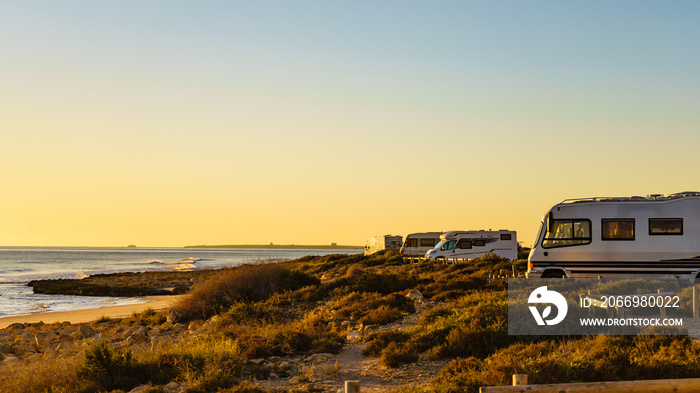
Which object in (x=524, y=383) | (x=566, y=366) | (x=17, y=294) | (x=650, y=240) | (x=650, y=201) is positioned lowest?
(x=17, y=294)

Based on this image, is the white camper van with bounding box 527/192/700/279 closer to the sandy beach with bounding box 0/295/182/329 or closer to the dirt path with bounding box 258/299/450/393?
the dirt path with bounding box 258/299/450/393

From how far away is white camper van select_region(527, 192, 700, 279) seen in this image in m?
17.6

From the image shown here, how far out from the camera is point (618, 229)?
1820 centimetres

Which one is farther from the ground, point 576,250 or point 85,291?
point 576,250

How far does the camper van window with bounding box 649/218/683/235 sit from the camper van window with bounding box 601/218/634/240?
0.58 meters

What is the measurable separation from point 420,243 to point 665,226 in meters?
30.0

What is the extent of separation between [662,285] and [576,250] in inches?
102

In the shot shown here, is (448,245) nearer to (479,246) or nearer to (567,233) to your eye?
(479,246)

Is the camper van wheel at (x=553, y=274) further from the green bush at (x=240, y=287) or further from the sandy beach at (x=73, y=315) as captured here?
the sandy beach at (x=73, y=315)

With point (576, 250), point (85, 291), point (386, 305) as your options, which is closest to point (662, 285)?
point (576, 250)

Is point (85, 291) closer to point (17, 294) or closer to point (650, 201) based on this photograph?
point (17, 294)

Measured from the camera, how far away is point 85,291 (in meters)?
45.9

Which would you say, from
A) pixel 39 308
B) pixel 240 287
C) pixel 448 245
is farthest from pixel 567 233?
pixel 39 308

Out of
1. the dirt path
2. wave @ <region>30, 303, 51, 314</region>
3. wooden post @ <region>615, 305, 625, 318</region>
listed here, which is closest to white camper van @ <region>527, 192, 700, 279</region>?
wooden post @ <region>615, 305, 625, 318</region>
